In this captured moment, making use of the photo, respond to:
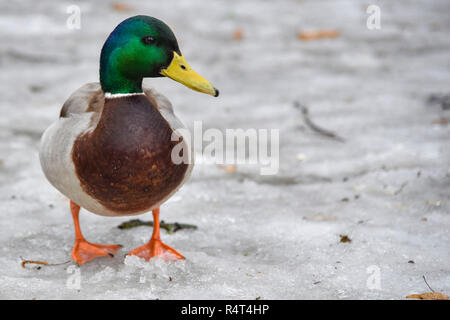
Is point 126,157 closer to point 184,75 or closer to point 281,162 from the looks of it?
point 184,75

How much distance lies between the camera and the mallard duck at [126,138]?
7.64 ft

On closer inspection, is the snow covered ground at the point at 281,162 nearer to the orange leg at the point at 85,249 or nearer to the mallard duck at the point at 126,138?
the orange leg at the point at 85,249

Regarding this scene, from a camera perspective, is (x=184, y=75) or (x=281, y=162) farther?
(x=281, y=162)

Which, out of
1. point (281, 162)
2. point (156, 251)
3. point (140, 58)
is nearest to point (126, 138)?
point (140, 58)

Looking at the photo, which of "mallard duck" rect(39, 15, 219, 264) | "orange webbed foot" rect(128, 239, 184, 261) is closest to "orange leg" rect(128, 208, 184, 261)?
"orange webbed foot" rect(128, 239, 184, 261)

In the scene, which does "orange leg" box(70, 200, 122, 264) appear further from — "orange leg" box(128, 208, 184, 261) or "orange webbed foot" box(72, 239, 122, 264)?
"orange leg" box(128, 208, 184, 261)

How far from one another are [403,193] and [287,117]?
146 centimetres

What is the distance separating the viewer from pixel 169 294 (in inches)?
93.5

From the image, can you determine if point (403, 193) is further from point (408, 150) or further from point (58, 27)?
point (58, 27)

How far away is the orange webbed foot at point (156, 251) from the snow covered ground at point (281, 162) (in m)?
0.06

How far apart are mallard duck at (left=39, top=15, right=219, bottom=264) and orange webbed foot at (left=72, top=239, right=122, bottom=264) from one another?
1.02ft

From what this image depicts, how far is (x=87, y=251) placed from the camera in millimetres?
2721

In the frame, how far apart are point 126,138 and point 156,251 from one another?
66 cm
